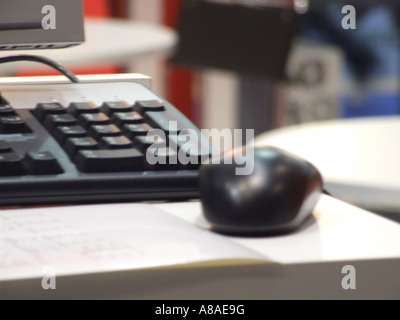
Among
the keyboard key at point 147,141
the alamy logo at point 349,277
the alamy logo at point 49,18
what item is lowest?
the alamy logo at point 349,277

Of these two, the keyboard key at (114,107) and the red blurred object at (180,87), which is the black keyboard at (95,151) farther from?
the red blurred object at (180,87)

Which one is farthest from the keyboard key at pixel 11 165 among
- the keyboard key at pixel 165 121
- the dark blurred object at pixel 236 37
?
the dark blurred object at pixel 236 37

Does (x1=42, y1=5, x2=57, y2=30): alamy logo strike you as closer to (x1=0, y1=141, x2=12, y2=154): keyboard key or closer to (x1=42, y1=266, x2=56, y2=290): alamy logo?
(x1=0, y1=141, x2=12, y2=154): keyboard key

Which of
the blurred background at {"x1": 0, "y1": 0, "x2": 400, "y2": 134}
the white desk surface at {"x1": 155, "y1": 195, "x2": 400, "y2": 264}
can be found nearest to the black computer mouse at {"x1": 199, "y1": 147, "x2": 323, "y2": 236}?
the white desk surface at {"x1": 155, "y1": 195, "x2": 400, "y2": 264}

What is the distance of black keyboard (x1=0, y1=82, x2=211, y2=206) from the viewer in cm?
51

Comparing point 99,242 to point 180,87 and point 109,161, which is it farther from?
point 180,87

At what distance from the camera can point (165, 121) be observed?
0.59m

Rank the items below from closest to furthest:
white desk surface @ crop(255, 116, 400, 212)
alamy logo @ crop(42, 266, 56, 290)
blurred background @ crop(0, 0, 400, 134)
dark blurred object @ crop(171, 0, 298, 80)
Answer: alamy logo @ crop(42, 266, 56, 290) < white desk surface @ crop(255, 116, 400, 212) < dark blurred object @ crop(171, 0, 298, 80) < blurred background @ crop(0, 0, 400, 134)

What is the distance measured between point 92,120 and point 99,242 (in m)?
0.18

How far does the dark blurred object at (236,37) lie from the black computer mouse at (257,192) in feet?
4.18

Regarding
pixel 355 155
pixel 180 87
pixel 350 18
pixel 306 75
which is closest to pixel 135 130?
pixel 350 18

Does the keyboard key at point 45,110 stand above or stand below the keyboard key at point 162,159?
above

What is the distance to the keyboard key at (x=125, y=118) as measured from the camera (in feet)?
1.91
